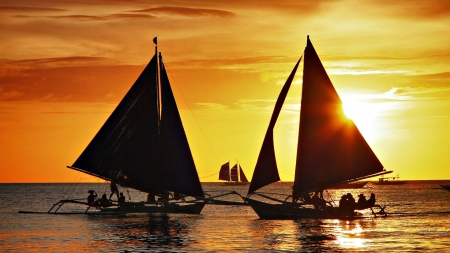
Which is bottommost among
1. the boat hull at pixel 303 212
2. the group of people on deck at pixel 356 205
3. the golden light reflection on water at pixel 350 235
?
the golden light reflection on water at pixel 350 235

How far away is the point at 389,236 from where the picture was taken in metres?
59.1

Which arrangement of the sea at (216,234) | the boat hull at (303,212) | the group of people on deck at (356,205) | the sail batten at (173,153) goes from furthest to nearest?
the sail batten at (173,153) < the group of people on deck at (356,205) < the boat hull at (303,212) < the sea at (216,234)

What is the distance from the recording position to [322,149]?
64250 mm

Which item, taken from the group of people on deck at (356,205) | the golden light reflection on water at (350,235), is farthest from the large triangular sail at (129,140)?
the golden light reflection on water at (350,235)

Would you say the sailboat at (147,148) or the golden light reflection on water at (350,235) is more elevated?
the sailboat at (147,148)

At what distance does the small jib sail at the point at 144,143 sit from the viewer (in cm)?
7062

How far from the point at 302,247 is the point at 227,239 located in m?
6.81

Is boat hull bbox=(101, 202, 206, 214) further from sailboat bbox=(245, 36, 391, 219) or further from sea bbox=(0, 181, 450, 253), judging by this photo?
sailboat bbox=(245, 36, 391, 219)

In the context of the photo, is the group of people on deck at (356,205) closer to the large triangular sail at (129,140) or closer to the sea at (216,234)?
the sea at (216,234)

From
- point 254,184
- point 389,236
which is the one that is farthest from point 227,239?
point 389,236

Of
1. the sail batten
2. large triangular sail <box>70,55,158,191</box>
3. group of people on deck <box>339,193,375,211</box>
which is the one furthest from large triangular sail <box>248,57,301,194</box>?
large triangular sail <box>70,55,158,191</box>

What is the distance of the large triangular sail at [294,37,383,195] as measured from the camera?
63.7 m

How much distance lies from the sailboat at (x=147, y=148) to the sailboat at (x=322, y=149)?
9093 mm

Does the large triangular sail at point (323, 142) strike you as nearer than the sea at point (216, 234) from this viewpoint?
No
